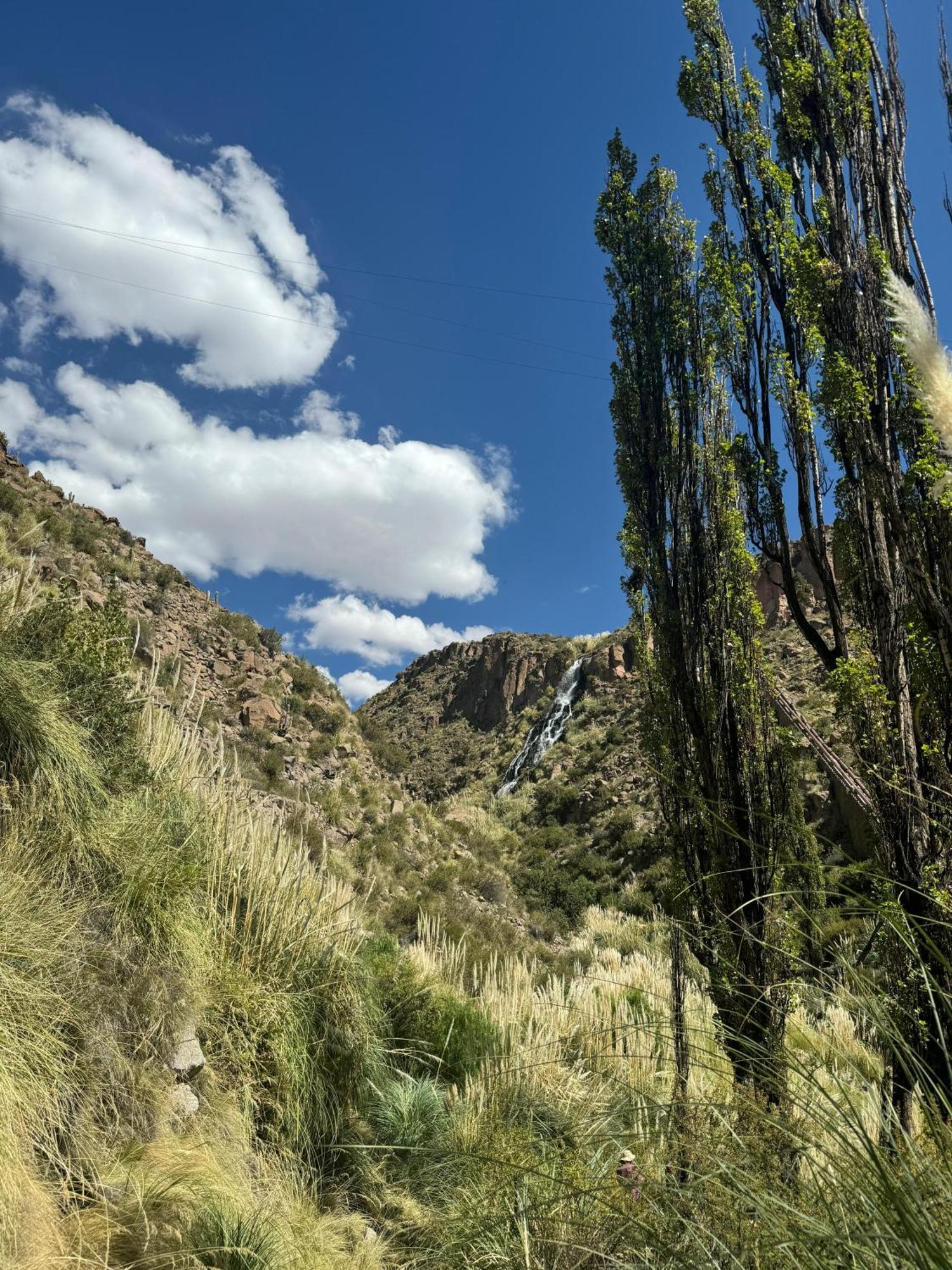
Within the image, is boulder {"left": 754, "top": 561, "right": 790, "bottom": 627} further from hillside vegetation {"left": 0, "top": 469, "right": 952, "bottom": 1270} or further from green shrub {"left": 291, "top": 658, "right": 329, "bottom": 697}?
hillside vegetation {"left": 0, "top": 469, "right": 952, "bottom": 1270}

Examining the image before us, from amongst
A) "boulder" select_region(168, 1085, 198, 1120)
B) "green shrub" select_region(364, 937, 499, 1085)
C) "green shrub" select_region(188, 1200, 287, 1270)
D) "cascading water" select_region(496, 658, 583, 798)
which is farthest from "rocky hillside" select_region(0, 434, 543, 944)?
"cascading water" select_region(496, 658, 583, 798)

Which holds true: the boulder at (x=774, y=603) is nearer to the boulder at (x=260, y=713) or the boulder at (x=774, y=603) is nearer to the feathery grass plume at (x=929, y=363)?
the boulder at (x=260, y=713)

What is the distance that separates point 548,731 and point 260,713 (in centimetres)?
2689

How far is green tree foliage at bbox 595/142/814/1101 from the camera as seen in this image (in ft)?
14.9

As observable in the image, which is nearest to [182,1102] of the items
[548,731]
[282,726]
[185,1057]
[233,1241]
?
[185,1057]

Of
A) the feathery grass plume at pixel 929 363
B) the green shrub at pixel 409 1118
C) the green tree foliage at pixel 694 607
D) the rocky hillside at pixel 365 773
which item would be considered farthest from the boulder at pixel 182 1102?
the feathery grass plume at pixel 929 363

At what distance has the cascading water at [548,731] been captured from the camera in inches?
1524

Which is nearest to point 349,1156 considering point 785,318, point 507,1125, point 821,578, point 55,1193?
point 507,1125

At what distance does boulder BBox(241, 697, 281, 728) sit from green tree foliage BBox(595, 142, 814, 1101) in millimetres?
11470

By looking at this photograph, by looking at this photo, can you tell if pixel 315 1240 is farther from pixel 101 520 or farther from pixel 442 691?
pixel 442 691

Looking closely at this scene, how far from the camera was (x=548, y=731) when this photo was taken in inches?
1618

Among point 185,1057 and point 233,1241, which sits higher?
point 185,1057

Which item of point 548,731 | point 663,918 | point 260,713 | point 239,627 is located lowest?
point 663,918

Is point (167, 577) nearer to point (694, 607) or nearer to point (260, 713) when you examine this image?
point (260, 713)
